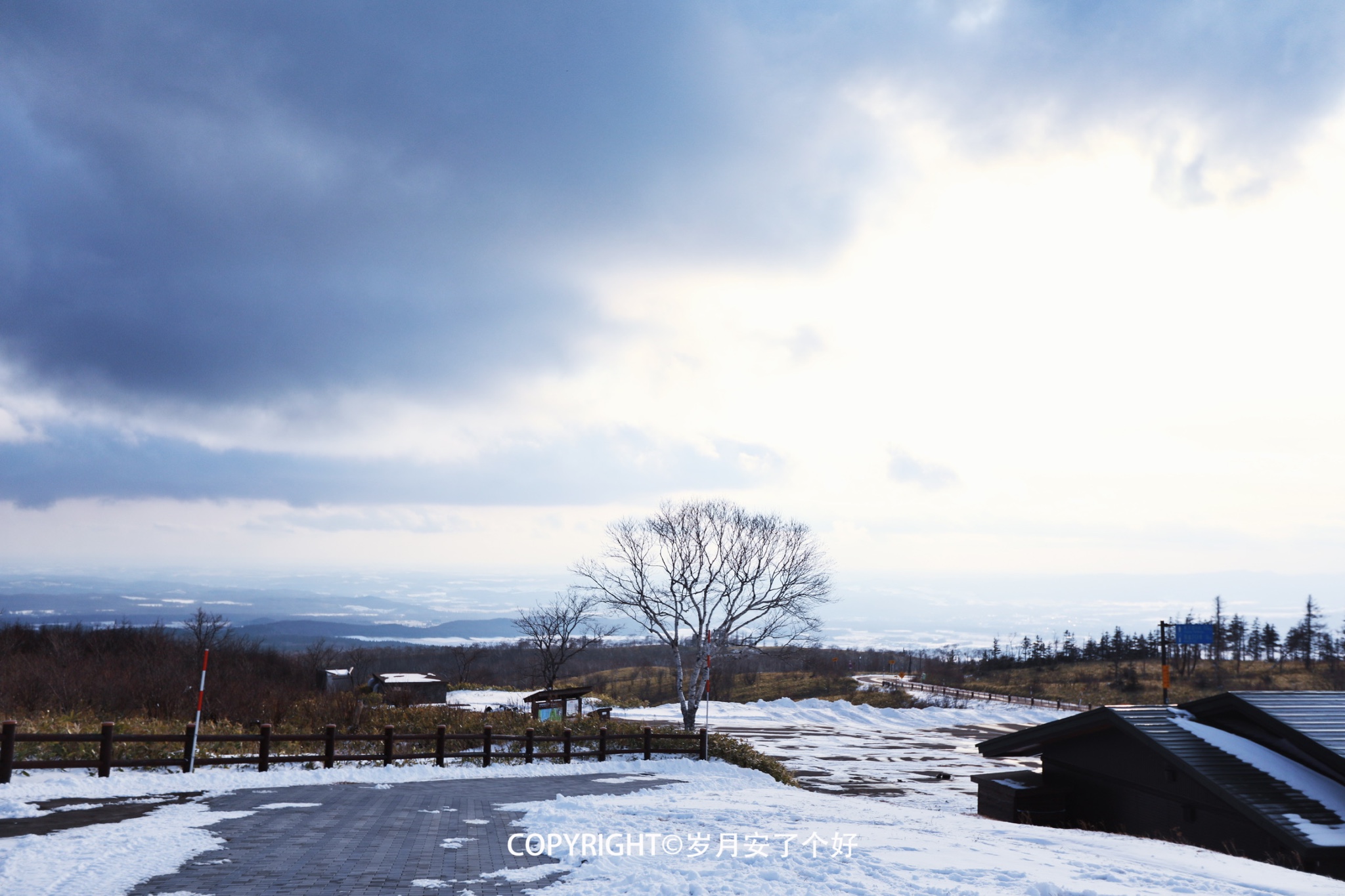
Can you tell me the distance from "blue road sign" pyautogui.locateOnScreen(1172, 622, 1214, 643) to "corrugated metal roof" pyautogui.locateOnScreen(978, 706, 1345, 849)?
418 inches

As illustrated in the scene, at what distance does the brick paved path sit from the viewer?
9.10 metres

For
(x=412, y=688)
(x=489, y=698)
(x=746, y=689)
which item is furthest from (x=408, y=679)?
(x=746, y=689)

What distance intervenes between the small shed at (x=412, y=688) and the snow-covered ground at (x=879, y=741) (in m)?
12.9

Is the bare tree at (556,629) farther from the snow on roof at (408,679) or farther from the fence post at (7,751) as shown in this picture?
the fence post at (7,751)

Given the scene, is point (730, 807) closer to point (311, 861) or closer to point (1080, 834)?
point (1080, 834)

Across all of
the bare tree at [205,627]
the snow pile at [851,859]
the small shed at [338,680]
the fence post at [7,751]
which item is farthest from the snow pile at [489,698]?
the snow pile at [851,859]

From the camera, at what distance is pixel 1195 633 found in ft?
94.9

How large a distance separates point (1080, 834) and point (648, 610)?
25211mm

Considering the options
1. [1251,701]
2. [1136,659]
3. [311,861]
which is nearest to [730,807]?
[311,861]

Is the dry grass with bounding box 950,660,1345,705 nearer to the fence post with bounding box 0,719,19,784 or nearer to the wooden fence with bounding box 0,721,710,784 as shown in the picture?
the wooden fence with bounding box 0,721,710,784

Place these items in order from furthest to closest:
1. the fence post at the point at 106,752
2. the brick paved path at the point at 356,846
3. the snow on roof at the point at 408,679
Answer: the snow on roof at the point at 408,679, the fence post at the point at 106,752, the brick paved path at the point at 356,846

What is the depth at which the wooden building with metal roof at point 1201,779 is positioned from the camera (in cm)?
1488

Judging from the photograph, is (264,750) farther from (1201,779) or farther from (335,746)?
(1201,779)

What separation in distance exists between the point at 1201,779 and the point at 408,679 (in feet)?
161
